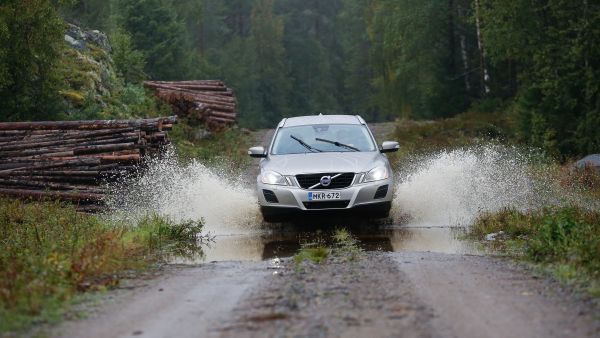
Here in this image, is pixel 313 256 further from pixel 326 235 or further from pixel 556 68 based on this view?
pixel 556 68

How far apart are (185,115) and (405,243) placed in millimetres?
21554

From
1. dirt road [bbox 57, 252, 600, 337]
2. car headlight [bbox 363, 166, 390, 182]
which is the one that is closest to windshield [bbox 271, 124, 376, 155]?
car headlight [bbox 363, 166, 390, 182]

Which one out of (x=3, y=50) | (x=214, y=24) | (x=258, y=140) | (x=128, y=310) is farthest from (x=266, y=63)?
(x=128, y=310)

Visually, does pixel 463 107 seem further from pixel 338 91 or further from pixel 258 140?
pixel 338 91

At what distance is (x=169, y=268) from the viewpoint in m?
9.91

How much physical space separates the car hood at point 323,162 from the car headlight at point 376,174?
0.07 metres

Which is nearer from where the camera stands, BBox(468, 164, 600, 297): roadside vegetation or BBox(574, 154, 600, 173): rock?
BBox(468, 164, 600, 297): roadside vegetation

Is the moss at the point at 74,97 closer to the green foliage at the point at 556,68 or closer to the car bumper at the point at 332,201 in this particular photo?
the car bumper at the point at 332,201

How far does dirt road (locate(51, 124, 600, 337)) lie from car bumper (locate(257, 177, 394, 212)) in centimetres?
317

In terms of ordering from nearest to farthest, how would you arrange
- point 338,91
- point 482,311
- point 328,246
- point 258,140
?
point 482,311 < point 328,246 < point 258,140 < point 338,91

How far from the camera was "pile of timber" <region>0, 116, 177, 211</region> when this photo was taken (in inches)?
680

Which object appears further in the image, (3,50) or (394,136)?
(394,136)

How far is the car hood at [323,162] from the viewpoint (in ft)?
44.3

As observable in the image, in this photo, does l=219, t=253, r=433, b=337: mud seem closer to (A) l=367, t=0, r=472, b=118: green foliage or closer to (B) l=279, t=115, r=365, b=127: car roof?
(B) l=279, t=115, r=365, b=127: car roof
